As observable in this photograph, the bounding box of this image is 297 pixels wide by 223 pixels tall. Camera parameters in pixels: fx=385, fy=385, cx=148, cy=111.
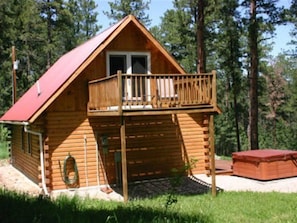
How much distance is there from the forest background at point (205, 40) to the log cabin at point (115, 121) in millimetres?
7637

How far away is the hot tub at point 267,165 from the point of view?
47.3ft

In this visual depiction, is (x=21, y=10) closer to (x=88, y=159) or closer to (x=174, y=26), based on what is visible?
(x=174, y=26)

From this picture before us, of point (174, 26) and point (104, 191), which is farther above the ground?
point (174, 26)

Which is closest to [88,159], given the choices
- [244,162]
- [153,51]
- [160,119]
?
[160,119]

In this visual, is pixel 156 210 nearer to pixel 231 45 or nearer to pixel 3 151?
pixel 3 151

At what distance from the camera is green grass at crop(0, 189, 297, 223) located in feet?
16.9

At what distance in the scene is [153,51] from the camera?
49.4 feet

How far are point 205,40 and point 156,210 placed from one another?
92.0 ft

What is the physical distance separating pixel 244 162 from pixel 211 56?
97.8 feet

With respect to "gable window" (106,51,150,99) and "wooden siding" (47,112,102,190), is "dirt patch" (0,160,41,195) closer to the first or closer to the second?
"wooden siding" (47,112,102,190)

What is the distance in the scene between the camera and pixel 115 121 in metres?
14.4

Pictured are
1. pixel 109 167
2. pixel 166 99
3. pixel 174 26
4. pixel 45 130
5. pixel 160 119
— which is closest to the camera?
pixel 166 99

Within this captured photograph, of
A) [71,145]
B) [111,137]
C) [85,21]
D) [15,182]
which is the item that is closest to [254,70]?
[111,137]

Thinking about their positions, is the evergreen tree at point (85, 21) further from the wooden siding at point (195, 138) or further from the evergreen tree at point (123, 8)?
the wooden siding at point (195, 138)
